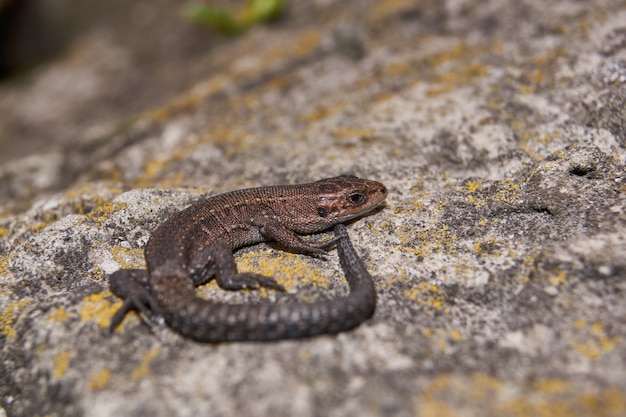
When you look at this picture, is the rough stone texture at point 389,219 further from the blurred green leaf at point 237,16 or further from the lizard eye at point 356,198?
the blurred green leaf at point 237,16

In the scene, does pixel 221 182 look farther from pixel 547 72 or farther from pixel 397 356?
pixel 547 72

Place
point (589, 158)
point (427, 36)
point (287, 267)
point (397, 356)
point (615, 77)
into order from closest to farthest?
point (397, 356) < point (287, 267) < point (589, 158) < point (615, 77) < point (427, 36)

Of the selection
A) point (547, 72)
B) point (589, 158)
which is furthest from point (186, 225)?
point (547, 72)

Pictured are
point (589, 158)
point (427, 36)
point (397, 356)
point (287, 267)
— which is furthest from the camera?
point (427, 36)

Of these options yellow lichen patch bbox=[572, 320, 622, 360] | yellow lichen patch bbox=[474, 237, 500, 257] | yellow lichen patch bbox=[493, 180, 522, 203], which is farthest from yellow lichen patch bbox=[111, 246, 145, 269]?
yellow lichen patch bbox=[572, 320, 622, 360]

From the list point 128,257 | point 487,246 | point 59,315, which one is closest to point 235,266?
point 128,257

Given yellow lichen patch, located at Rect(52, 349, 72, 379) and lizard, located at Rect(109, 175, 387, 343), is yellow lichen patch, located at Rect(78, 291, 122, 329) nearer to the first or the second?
lizard, located at Rect(109, 175, 387, 343)
